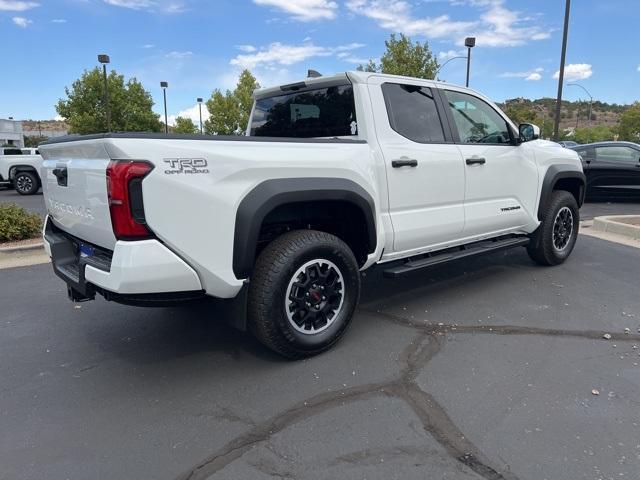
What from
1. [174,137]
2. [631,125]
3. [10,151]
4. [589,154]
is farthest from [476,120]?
[631,125]

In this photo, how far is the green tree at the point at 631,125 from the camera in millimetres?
49438

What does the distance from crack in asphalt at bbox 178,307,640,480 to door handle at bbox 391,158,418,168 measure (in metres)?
1.33

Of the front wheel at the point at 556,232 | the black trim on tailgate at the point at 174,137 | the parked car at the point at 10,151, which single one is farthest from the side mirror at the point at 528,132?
the parked car at the point at 10,151

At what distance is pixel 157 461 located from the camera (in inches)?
94.7

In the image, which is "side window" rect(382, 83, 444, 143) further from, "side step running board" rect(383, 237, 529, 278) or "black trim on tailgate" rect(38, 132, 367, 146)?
"side step running board" rect(383, 237, 529, 278)

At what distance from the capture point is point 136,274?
2619 millimetres

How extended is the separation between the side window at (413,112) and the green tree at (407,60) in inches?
734

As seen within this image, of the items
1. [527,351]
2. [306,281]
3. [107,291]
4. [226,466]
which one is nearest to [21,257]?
[107,291]

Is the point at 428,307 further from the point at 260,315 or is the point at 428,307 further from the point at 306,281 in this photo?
the point at 260,315

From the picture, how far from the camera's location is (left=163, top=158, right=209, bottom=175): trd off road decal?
8.66 feet

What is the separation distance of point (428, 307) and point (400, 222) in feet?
3.42

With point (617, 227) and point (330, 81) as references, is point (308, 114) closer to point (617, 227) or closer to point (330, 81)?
point (330, 81)

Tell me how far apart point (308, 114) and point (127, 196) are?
209cm

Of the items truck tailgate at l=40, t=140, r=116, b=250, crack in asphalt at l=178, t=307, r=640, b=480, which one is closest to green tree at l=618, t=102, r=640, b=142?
crack in asphalt at l=178, t=307, r=640, b=480
